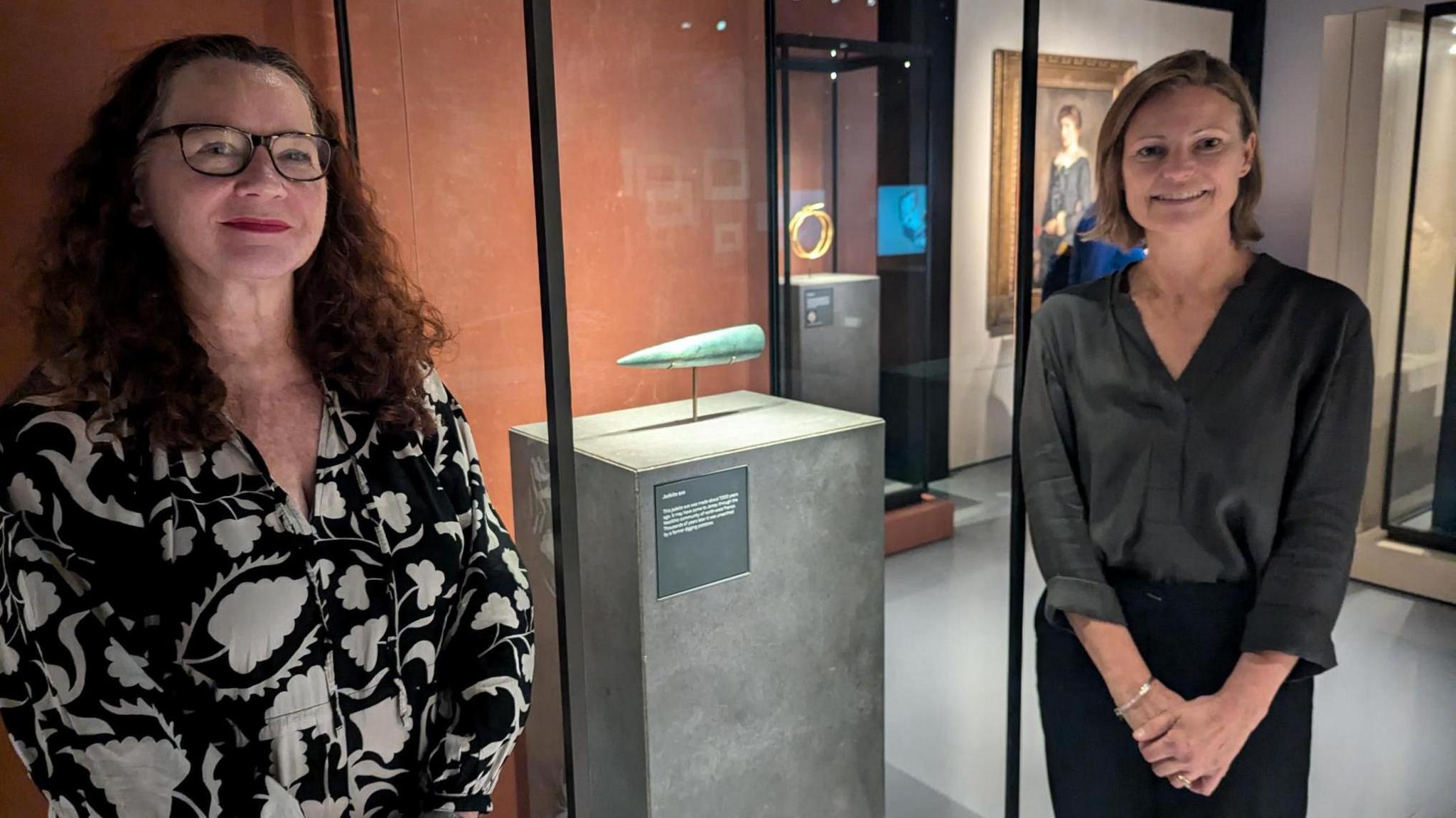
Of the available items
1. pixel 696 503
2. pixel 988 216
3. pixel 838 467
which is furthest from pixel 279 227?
pixel 988 216

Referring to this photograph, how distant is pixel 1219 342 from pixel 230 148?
127 cm

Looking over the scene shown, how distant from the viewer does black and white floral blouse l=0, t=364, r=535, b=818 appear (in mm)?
1000

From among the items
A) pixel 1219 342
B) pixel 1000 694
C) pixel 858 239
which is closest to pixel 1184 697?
pixel 1219 342

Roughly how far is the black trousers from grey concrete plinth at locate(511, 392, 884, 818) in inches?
26.1

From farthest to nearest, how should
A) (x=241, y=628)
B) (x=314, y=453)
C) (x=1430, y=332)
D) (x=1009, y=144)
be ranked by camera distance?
(x=1009, y=144), (x=1430, y=332), (x=314, y=453), (x=241, y=628)

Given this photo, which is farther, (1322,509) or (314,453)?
(1322,509)

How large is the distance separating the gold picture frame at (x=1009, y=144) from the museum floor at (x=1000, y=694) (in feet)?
1.37

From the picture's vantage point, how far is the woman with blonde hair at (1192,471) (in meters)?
1.35

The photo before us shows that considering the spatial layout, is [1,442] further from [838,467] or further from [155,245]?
[838,467]

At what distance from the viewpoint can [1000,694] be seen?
2.94 meters

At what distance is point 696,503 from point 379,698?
34.3 inches

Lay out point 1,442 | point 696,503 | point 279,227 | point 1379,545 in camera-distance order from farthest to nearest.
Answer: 1. point 696,503
2. point 1379,545
3. point 279,227
4. point 1,442

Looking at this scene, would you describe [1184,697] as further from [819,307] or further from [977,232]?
[977,232]

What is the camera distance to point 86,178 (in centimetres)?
114
